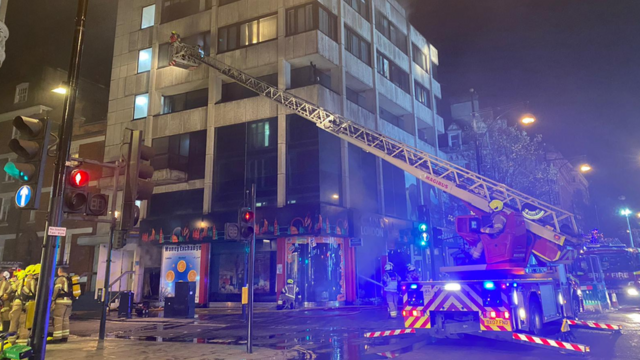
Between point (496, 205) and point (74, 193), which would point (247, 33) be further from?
point (74, 193)

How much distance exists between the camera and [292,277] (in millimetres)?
22984

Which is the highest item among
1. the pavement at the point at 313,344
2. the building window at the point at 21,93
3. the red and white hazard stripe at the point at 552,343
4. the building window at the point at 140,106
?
the building window at the point at 21,93

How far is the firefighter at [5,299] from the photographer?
1223 centimetres

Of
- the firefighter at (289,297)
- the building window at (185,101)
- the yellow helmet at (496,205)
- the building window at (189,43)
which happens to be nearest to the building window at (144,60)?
the building window at (189,43)

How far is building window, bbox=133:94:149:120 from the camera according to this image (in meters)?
30.9

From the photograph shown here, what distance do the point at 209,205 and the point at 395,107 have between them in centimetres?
1632

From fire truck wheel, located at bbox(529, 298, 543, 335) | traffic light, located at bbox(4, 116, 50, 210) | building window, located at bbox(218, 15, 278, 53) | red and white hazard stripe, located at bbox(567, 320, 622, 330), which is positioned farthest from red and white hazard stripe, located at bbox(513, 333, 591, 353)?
building window, located at bbox(218, 15, 278, 53)

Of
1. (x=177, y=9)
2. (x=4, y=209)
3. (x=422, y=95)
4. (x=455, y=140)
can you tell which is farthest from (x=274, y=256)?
(x=4, y=209)

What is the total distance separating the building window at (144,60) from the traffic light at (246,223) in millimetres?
25597

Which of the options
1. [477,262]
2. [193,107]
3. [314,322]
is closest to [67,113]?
[477,262]

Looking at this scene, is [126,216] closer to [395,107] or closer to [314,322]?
[314,322]

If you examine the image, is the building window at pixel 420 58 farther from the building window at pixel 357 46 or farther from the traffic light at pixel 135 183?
the traffic light at pixel 135 183

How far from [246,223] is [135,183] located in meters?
2.85

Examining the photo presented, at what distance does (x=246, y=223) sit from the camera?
9977 mm
